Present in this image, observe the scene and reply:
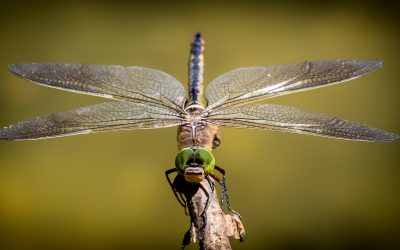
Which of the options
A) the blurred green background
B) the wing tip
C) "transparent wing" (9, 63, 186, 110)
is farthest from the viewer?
the blurred green background

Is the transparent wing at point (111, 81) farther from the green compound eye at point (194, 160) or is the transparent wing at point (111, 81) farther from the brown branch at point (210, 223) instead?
the brown branch at point (210, 223)

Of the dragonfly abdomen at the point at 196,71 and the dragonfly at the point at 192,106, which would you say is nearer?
the dragonfly at the point at 192,106

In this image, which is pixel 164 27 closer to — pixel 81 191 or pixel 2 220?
pixel 81 191

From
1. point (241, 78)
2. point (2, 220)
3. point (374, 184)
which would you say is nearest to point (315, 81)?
point (241, 78)

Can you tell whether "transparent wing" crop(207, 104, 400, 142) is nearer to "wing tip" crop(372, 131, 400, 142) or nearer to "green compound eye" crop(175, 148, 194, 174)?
"wing tip" crop(372, 131, 400, 142)

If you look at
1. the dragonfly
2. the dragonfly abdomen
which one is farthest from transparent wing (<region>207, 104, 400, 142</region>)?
the dragonfly abdomen

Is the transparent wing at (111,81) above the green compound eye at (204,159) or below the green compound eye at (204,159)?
above

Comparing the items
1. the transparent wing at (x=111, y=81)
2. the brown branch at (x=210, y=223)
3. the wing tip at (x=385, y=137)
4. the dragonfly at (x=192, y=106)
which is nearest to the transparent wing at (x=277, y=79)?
the dragonfly at (x=192, y=106)
